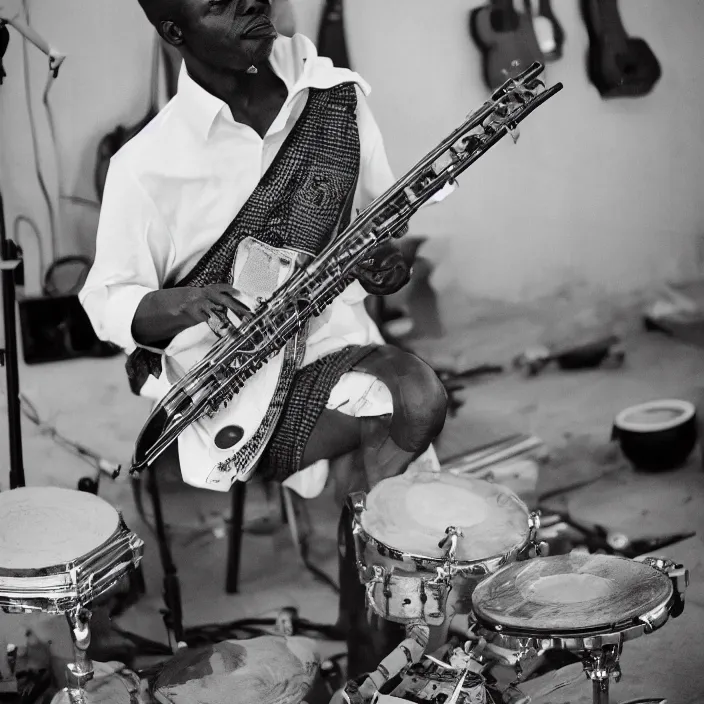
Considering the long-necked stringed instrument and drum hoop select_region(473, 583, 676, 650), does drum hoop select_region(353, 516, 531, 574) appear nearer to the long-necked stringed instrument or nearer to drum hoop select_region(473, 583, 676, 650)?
drum hoop select_region(473, 583, 676, 650)

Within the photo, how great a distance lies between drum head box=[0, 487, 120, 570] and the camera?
2967 mm

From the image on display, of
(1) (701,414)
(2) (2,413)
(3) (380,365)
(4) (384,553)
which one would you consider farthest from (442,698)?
(2) (2,413)

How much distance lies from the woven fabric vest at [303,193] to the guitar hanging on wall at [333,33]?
0.09 metres

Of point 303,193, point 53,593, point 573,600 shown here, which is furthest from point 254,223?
point 573,600

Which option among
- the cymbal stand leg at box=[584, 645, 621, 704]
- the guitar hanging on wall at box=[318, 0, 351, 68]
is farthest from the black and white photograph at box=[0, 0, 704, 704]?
the cymbal stand leg at box=[584, 645, 621, 704]

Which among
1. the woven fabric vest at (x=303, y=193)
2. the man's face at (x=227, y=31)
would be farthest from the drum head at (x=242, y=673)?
the man's face at (x=227, y=31)

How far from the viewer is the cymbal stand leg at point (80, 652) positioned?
9.53 ft

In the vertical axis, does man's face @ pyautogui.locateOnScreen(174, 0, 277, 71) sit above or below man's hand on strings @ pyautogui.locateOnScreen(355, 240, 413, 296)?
above

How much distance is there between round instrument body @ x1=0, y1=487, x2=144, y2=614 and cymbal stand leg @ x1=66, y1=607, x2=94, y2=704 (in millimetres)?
30

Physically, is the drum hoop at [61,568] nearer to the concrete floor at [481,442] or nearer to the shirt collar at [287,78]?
the concrete floor at [481,442]

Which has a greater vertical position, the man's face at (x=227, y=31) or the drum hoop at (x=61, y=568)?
the man's face at (x=227, y=31)

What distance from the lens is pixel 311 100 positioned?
3225mm

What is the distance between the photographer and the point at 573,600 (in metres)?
2.74

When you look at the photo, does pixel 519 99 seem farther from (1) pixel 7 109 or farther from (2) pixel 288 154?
(1) pixel 7 109
